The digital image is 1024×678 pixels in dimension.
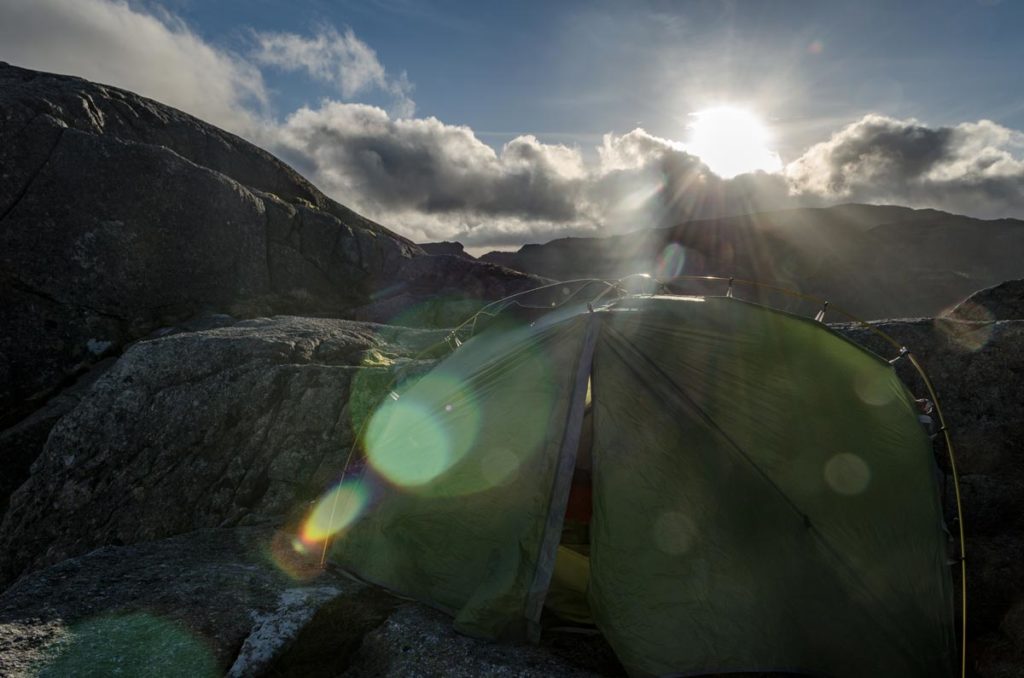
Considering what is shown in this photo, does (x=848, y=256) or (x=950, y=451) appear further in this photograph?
(x=848, y=256)

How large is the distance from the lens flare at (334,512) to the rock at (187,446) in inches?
18.3

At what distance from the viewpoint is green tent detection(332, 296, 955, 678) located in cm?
486

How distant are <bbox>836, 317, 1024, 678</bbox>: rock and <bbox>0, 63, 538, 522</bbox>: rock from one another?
15.5 m

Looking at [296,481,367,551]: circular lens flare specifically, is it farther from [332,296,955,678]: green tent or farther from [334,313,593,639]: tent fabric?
[332,296,955,678]: green tent

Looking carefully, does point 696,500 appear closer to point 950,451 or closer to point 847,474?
point 847,474

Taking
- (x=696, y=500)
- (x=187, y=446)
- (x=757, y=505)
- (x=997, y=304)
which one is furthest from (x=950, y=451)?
(x=187, y=446)

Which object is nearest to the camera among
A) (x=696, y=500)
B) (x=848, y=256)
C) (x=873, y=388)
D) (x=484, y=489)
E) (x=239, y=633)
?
(x=239, y=633)

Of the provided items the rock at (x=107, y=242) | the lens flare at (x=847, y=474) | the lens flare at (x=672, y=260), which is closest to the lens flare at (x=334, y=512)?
the lens flare at (x=847, y=474)

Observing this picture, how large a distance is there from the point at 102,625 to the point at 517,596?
3.63 metres

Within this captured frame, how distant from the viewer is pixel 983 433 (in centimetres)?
715

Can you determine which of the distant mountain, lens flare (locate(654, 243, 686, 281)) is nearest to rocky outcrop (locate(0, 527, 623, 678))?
the distant mountain

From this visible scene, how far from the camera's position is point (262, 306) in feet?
62.2

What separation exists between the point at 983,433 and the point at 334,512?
320 inches

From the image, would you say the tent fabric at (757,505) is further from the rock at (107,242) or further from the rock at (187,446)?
the rock at (107,242)
